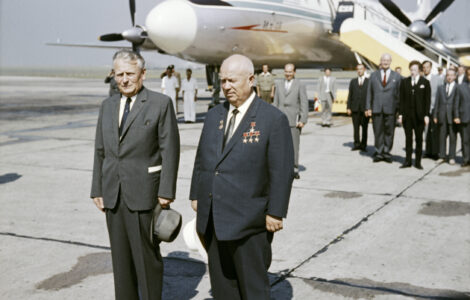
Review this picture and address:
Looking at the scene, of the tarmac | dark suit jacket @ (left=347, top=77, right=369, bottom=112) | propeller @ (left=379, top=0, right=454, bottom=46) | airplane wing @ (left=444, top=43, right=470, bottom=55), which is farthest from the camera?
airplane wing @ (left=444, top=43, right=470, bottom=55)

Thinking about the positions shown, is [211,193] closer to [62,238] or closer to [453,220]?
[62,238]

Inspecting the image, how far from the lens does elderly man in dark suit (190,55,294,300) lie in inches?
124

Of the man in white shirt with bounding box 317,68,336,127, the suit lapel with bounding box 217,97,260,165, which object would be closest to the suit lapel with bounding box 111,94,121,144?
the suit lapel with bounding box 217,97,260,165

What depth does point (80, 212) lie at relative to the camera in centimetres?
673

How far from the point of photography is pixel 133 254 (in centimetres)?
355

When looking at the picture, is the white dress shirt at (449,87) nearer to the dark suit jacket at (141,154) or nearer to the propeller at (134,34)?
the dark suit jacket at (141,154)

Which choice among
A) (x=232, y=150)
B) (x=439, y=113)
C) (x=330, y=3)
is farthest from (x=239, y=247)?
(x=330, y=3)

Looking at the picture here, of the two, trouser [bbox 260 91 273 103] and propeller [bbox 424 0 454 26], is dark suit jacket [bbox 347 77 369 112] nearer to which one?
trouser [bbox 260 91 273 103]

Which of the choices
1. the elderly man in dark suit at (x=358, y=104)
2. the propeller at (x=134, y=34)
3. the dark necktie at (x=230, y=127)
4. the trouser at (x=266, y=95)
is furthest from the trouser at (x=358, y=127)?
the propeller at (x=134, y=34)

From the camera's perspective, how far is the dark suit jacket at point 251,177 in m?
3.16

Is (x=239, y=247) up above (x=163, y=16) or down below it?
below

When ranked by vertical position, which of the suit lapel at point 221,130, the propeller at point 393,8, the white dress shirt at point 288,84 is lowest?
the white dress shirt at point 288,84

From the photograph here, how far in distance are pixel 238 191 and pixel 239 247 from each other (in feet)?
1.16

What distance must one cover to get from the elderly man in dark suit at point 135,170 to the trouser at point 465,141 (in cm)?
831
